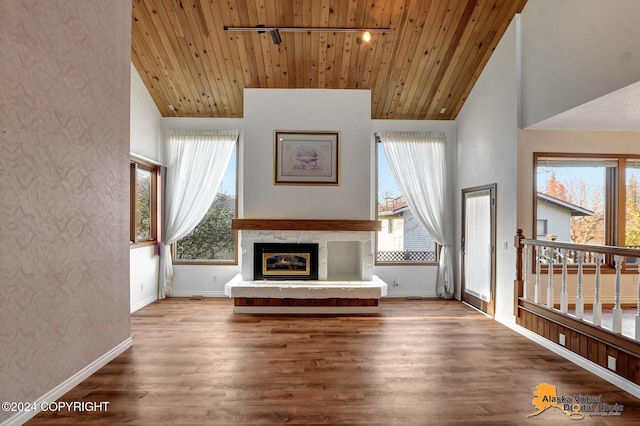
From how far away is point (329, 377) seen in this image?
10.2ft

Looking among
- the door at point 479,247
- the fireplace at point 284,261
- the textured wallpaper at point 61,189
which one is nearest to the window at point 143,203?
the fireplace at point 284,261

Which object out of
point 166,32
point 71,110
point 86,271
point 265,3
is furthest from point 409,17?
point 86,271

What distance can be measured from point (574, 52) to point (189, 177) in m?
5.22

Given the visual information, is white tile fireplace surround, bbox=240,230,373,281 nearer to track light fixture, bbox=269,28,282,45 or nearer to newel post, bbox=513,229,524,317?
newel post, bbox=513,229,524,317

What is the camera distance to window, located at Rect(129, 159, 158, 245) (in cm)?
548

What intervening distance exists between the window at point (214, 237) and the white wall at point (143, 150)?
49 cm

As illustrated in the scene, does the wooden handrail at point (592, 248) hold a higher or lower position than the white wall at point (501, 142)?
lower

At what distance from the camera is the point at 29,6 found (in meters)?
2.53

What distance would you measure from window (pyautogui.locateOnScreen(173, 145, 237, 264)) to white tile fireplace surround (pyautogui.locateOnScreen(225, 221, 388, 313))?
2.20ft

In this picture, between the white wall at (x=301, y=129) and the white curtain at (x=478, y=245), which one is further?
the white wall at (x=301, y=129)

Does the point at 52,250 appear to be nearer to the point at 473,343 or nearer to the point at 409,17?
the point at 473,343

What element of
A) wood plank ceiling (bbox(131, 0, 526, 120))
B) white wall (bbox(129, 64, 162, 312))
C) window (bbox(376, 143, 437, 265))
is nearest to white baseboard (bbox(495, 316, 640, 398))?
window (bbox(376, 143, 437, 265))

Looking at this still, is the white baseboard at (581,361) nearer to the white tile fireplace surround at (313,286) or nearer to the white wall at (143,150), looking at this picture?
the white tile fireplace surround at (313,286)

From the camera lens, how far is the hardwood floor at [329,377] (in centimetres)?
254
